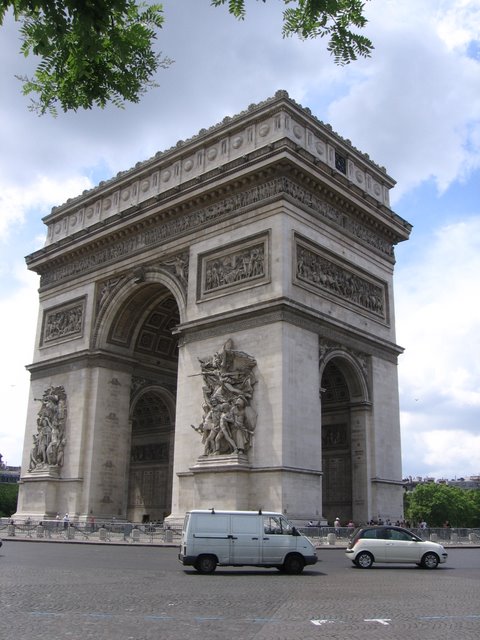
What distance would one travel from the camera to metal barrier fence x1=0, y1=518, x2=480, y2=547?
26.7 m

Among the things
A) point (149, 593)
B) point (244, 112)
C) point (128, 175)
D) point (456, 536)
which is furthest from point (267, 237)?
point (149, 593)

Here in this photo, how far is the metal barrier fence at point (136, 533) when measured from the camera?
26.7 m

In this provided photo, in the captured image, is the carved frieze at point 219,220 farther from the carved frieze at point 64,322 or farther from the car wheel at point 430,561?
the car wheel at point 430,561

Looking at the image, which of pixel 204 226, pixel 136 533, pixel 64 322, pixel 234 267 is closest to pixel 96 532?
pixel 136 533

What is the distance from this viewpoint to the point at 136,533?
2845 cm

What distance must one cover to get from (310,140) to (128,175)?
420 inches

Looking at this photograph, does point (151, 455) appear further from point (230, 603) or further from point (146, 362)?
point (230, 603)

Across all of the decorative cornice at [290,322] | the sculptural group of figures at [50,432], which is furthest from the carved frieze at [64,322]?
the decorative cornice at [290,322]

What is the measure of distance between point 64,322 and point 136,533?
15087mm

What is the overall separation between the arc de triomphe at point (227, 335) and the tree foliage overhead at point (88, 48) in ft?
71.7

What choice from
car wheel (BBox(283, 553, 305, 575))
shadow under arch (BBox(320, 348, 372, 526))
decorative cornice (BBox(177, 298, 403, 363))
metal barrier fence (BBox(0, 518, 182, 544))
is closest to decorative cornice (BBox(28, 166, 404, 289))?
decorative cornice (BBox(177, 298, 403, 363))

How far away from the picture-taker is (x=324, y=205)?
3266cm

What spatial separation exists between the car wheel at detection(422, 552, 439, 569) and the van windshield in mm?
4249

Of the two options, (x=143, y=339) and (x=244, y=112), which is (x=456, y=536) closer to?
(x=143, y=339)
